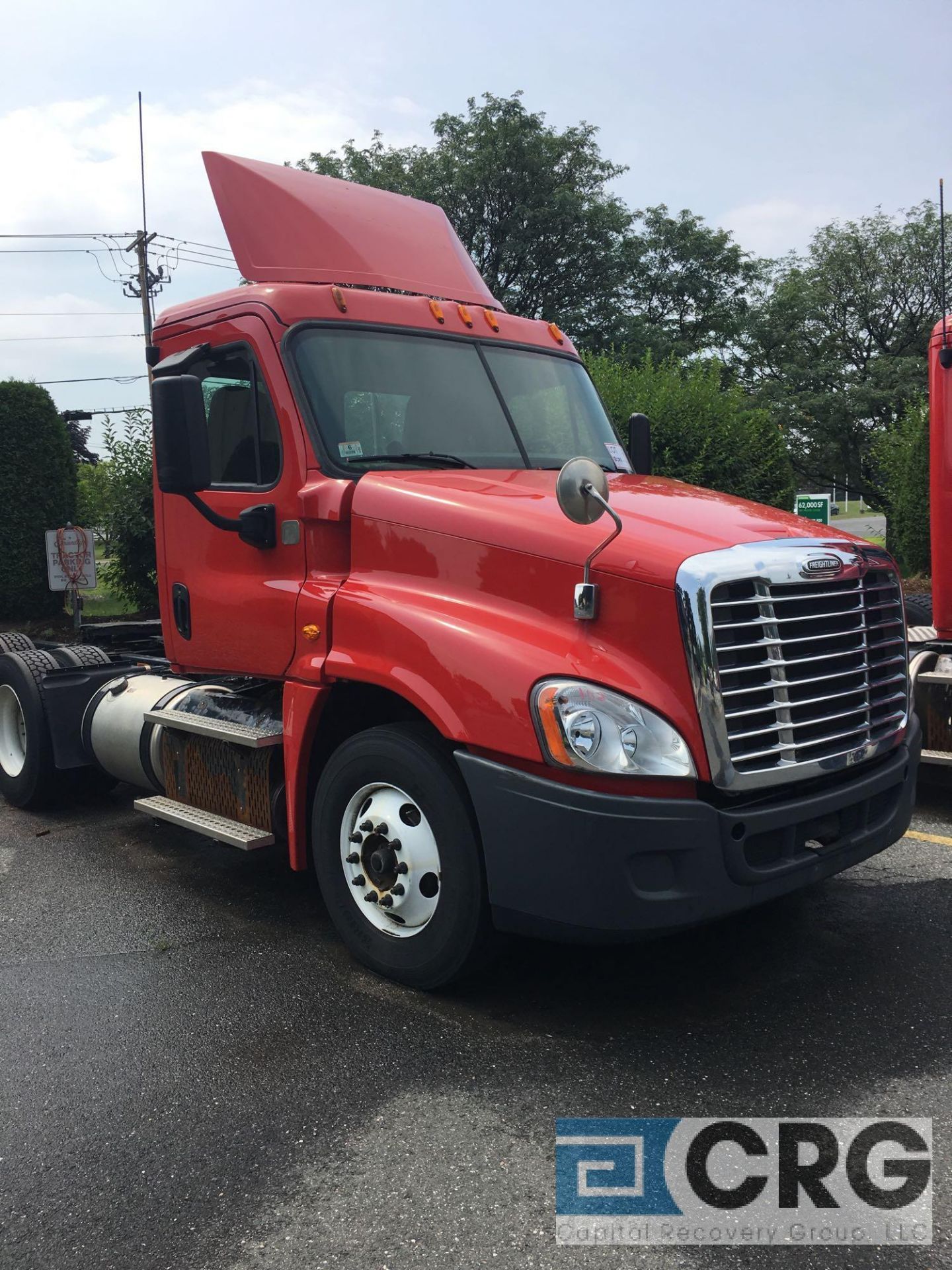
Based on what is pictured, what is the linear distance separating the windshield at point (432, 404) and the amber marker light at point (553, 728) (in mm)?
1497

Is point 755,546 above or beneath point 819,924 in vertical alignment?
above

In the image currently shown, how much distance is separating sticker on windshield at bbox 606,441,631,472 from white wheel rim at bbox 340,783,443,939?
81.0 inches

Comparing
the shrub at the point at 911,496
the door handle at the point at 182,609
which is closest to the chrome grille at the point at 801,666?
the door handle at the point at 182,609

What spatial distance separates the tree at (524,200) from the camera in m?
28.6

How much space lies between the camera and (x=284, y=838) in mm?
4582

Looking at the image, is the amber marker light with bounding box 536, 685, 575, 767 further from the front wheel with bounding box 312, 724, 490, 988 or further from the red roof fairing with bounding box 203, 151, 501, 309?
the red roof fairing with bounding box 203, 151, 501, 309

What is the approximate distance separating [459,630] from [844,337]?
3226cm

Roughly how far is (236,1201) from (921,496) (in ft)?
44.9

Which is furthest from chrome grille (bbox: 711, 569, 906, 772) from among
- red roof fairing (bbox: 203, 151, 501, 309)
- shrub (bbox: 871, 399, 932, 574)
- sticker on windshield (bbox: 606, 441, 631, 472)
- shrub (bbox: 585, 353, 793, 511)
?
shrub (bbox: 585, 353, 793, 511)

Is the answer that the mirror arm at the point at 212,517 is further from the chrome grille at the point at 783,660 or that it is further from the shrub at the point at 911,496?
the shrub at the point at 911,496

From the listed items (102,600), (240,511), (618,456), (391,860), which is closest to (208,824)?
(391,860)

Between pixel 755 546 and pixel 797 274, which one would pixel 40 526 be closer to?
pixel 755 546

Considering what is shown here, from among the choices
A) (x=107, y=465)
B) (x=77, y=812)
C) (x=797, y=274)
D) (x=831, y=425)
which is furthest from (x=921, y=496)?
(x=797, y=274)

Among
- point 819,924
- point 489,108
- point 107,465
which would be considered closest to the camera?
point 819,924
